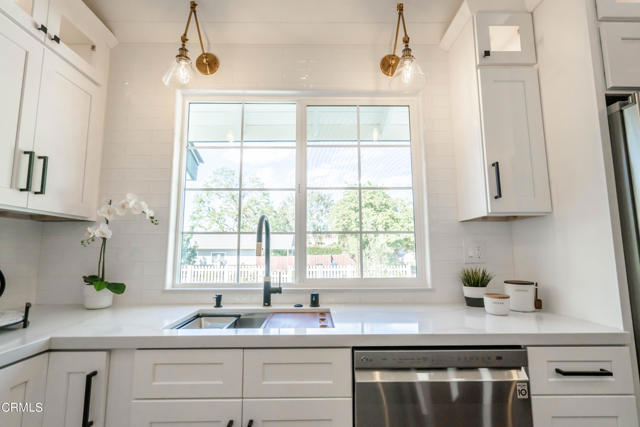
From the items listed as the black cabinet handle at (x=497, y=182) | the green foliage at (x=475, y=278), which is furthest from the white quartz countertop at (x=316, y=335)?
the black cabinet handle at (x=497, y=182)

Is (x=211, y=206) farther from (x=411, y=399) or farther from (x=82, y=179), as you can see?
(x=411, y=399)

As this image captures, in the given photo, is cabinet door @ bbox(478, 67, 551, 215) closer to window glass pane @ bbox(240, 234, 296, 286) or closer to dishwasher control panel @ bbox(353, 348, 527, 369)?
dishwasher control panel @ bbox(353, 348, 527, 369)

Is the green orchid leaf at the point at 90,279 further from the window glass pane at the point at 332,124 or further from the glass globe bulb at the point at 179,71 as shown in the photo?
the window glass pane at the point at 332,124

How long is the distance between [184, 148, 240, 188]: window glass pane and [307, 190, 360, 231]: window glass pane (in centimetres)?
57

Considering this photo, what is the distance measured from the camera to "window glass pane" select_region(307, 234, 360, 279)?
199cm

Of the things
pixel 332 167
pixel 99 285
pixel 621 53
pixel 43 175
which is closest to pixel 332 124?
pixel 332 167

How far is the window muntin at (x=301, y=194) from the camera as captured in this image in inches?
78.6

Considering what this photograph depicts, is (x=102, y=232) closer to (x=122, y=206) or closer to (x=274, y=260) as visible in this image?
(x=122, y=206)

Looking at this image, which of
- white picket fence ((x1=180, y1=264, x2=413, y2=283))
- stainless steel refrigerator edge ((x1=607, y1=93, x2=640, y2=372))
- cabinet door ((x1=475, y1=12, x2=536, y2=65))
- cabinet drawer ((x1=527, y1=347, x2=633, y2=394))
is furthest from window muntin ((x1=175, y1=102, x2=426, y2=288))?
stainless steel refrigerator edge ((x1=607, y1=93, x2=640, y2=372))

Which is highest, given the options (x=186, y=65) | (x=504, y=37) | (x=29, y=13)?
(x=504, y=37)

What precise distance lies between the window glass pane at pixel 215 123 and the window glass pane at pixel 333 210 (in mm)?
745

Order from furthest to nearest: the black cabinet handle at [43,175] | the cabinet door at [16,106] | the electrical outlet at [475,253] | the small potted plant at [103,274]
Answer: the electrical outlet at [475,253] < the small potted plant at [103,274] < the black cabinet handle at [43,175] < the cabinet door at [16,106]

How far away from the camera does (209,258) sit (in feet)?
6.56

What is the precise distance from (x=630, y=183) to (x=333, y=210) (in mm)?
1487
